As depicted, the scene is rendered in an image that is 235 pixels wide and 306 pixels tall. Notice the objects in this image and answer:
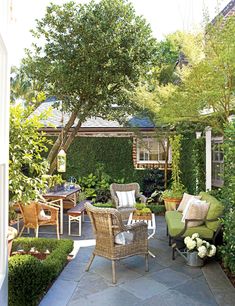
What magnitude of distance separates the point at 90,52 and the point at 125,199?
4268 millimetres

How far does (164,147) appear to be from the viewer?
10711mm

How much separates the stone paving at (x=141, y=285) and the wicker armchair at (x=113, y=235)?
0.23 m

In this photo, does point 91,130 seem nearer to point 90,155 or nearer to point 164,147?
point 90,155

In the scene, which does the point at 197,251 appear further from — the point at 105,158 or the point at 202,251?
the point at 105,158

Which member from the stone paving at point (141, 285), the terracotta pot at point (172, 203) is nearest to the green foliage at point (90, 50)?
the terracotta pot at point (172, 203)

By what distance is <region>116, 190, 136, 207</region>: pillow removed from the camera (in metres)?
8.82

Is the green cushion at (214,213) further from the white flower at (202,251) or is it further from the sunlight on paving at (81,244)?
the sunlight on paving at (81,244)

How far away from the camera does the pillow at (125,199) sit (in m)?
8.82

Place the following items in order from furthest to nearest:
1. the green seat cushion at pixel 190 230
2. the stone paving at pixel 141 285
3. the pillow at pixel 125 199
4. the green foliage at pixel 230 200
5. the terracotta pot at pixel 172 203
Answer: the terracotta pot at pixel 172 203 < the pillow at pixel 125 199 < the green seat cushion at pixel 190 230 < the green foliage at pixel 230 200 < the stone paving at pixel 141 285

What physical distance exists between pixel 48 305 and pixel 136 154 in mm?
8035

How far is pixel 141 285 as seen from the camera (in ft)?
14.4

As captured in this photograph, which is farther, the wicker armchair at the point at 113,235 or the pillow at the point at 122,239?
the pillow at the point at 122,239

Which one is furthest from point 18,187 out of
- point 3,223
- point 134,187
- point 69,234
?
point 134,187

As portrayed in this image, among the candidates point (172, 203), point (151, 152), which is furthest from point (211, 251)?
point (151, 152)
